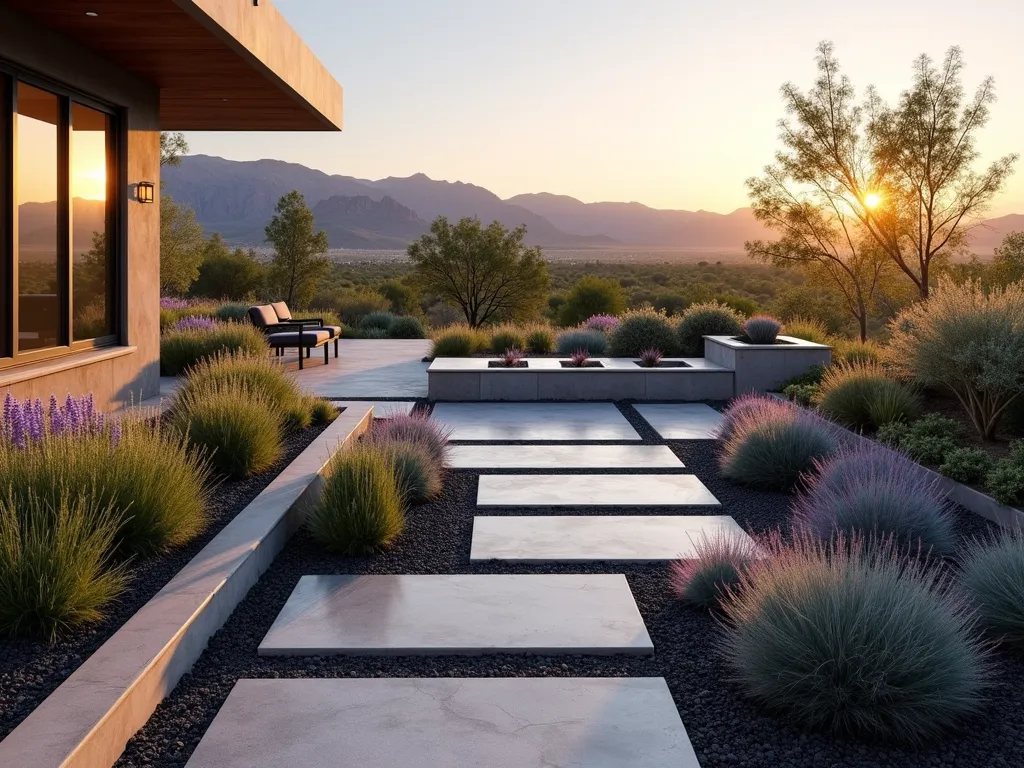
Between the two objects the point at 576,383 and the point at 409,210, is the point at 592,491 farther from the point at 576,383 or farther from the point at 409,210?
the point at 409,210

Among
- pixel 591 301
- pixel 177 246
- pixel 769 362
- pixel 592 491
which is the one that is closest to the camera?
pixel 592 491

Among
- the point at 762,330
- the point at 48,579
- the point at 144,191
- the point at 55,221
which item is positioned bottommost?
the point at 48,579

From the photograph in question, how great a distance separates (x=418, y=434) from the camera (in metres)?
7.18

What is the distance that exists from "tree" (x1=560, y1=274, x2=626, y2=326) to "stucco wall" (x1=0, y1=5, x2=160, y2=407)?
60.3ft

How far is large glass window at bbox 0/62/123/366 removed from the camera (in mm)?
7156

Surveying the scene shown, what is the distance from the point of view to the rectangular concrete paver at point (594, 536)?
16.8 feet

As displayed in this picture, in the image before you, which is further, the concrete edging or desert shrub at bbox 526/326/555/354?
desert shrub at bbox 526/326/555/354

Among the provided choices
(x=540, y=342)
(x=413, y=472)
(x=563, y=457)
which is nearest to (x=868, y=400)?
(x=563, y=457)

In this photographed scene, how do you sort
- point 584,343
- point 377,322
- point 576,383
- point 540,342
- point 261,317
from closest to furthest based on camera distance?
point 576,383, point 261,317, point 584,343, point 540,342, point 377,322

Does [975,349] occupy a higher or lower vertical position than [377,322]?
higher

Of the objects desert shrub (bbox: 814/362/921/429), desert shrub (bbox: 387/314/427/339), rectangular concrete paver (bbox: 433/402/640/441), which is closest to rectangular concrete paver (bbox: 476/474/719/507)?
rectangular concrete paver (bbox: 433/402/640/441)

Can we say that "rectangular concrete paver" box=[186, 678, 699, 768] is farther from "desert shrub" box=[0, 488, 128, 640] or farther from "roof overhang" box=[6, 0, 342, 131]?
"roof overhang" box=[6, 0, 342, 131]

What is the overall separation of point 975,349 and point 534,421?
164 inches

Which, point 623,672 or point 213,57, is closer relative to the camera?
point 623,672
